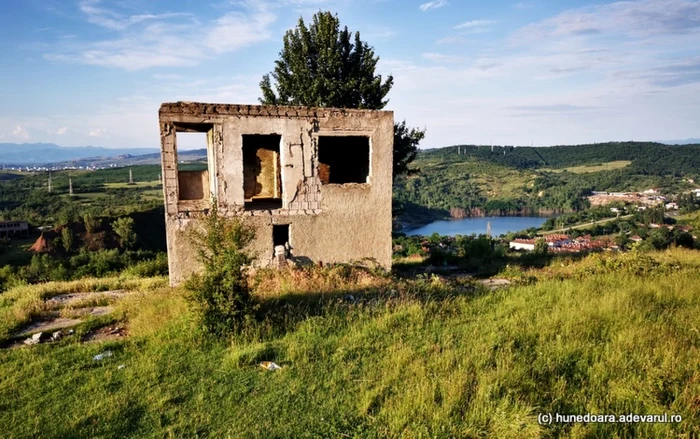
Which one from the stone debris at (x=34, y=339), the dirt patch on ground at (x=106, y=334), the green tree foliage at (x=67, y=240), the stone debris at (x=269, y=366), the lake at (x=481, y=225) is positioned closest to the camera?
the stone debris at (x=269, y=366)

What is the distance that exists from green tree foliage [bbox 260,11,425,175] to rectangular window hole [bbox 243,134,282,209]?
5121mm

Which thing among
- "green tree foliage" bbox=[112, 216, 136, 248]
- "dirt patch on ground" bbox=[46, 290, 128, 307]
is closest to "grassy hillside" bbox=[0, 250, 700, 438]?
"dirt patch on ground" bbox=[46, 290, 128, 307]

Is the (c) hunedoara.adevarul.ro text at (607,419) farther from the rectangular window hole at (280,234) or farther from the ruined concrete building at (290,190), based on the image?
the rectangular window hole at (280,234)

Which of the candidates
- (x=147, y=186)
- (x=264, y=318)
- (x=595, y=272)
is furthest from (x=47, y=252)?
(x=147, y=186)

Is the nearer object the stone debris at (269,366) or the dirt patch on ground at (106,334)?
the stone debris at (269,366)

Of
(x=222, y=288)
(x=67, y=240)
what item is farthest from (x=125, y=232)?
(x=222, y=288)

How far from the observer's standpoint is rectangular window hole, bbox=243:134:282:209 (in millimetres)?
12203

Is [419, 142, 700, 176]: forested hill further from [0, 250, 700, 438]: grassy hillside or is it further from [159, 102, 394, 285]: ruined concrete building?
[0, 250, 700, 438]: grassy hillside

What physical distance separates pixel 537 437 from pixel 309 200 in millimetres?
7961

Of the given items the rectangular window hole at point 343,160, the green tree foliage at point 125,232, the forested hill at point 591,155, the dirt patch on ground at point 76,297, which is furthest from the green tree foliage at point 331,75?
the forested hill at point 591,155

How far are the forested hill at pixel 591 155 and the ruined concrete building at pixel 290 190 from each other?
383ft

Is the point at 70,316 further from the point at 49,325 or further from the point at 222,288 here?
the point at 222,288

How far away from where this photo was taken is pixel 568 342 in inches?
217

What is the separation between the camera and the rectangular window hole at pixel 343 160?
1290cm
